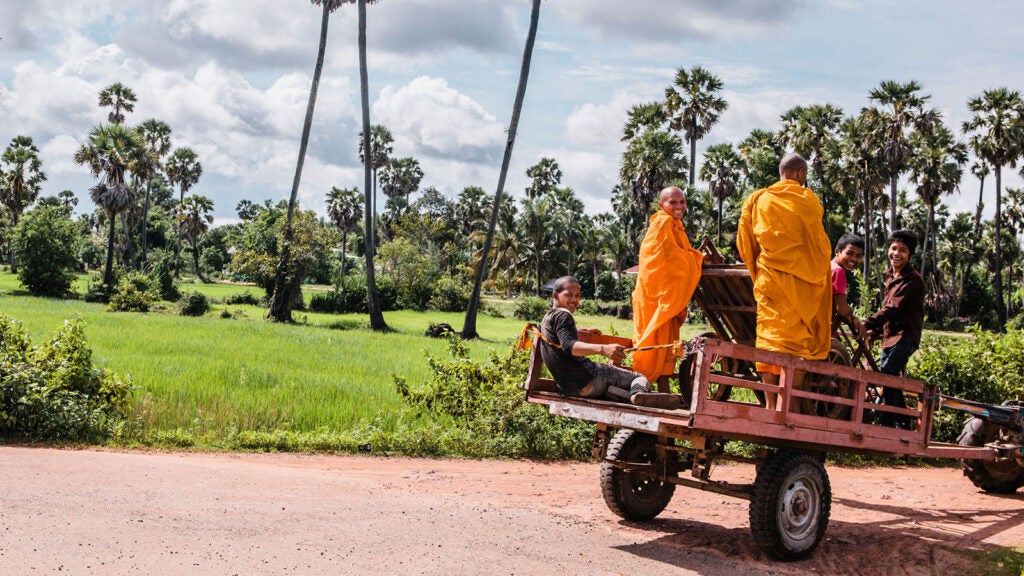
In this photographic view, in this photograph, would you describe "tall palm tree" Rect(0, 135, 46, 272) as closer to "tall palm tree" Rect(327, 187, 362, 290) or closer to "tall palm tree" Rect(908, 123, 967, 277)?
"tall palm tree" Rect(327, 187, 362, 290)

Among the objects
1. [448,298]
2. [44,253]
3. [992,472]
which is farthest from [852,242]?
[44,253]

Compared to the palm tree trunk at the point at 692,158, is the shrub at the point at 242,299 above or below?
below

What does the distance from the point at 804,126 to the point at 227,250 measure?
65.5 m

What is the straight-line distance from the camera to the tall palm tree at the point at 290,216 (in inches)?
1559

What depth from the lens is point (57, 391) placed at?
10008mm

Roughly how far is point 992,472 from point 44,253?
2099 inches

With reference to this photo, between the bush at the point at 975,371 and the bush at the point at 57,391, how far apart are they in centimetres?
1063

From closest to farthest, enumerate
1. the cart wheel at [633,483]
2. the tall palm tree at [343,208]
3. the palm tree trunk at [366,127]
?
the cart wheel at [633,483], the palm tree trunk at [366,127], the tall palm tree at [343,208]

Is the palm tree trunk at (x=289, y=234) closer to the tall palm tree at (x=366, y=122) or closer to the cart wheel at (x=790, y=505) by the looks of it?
the tall palm tree at (x=366, y=122)

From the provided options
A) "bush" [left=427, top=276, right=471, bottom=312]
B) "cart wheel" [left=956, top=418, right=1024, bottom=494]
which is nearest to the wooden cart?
"cart wheel" [left=956, top=418, right=1024, bottom=494]

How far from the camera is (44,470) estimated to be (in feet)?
24.4

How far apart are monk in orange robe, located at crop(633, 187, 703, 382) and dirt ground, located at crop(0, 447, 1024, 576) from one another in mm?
1387

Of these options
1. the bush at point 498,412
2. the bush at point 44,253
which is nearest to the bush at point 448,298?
the bush at point 44,253

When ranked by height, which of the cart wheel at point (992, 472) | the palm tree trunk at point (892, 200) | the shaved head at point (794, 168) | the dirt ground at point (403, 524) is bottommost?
the dirt ground at point (403, 524)
